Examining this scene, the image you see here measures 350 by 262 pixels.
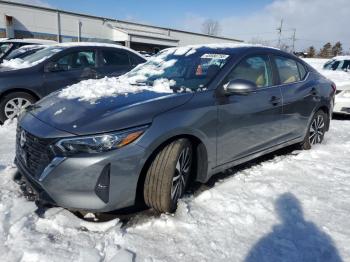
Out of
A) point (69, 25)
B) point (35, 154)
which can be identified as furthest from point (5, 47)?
point (69, 25)

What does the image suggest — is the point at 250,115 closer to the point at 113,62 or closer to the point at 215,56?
the point at 215,56

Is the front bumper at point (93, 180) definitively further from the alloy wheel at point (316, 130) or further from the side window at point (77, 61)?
the side window at point (77, 61)

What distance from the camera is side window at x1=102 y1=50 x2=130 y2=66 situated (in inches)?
292

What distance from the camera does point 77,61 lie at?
7051mm

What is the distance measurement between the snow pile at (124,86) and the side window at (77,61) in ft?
9.85

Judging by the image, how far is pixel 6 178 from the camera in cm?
374

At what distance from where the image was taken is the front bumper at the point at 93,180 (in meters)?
2.64

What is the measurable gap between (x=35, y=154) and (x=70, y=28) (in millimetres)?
39285

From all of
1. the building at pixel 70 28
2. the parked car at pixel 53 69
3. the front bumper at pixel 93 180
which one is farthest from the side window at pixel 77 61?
the building at pixel 70 28

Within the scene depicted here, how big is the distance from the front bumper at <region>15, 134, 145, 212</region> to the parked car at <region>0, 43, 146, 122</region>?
3.93 meters

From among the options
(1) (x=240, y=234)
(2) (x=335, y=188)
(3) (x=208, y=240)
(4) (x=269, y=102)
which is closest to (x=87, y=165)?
(3) (x=208, y=240)

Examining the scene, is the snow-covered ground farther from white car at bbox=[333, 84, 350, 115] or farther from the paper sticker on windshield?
white car at bbox=[333, 84, 350, 115]

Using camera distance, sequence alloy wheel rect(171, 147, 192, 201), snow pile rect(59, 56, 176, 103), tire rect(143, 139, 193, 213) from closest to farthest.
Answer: tire rect(143, 139, 193, 213)
alloy wheel rect(171, 147, 192, 201)
snow pile rect(59, 56, 176, 103)

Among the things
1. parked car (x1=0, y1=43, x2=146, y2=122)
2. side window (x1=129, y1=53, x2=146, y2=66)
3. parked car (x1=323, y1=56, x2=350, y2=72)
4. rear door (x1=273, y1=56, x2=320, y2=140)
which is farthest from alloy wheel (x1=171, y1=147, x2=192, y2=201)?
parked car (x1=323, y1=56, x2=350, y2=72)
